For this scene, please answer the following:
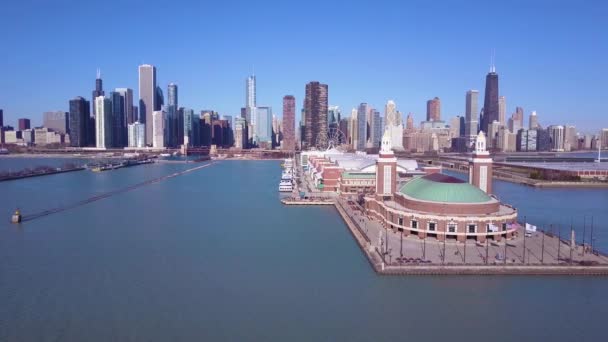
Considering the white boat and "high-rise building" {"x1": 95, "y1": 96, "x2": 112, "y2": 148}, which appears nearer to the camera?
the white boat

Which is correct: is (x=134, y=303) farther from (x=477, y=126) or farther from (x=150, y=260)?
(x=477, y=126)

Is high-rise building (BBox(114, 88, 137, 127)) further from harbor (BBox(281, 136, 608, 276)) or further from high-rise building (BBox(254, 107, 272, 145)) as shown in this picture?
harbor (BBox(281, 136, 608, 276))

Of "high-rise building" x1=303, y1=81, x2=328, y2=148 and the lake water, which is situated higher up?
"high-rise building" x1=303, y1=81, x2=328, y2=148

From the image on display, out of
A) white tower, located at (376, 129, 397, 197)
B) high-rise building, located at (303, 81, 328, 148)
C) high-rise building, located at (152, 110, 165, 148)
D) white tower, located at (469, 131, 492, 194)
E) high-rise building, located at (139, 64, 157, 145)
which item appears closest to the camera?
white tower, located at (469, 131, 492, 194)

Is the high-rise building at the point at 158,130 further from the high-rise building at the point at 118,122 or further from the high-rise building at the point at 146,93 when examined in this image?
the high-rise building at the point at 146,93

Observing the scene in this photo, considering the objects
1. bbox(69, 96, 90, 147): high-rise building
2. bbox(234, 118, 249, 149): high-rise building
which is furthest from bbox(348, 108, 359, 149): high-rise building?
bbox(69, 96, 90, 147): high-rise building

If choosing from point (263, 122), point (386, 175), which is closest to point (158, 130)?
point (263, 122)

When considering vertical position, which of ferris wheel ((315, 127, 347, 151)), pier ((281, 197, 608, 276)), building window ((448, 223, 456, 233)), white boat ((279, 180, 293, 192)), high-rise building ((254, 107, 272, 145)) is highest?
high-rise building ((254, 107, 272, 145))
